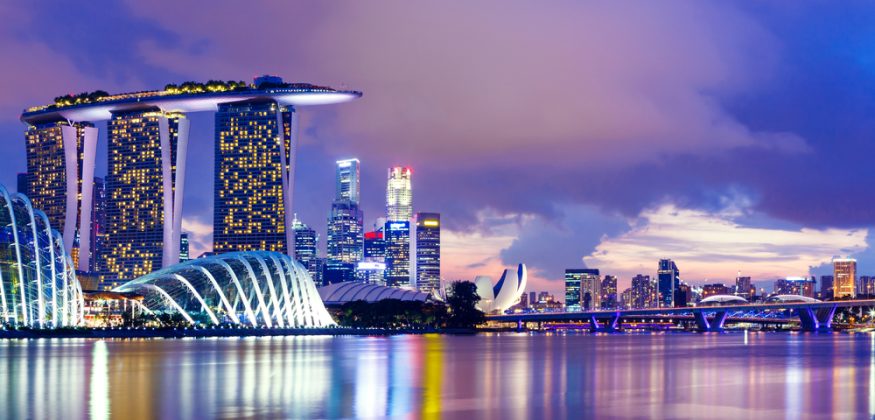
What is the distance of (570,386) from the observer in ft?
177

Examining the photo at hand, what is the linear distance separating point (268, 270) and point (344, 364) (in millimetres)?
94566

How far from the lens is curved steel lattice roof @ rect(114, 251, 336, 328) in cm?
16000

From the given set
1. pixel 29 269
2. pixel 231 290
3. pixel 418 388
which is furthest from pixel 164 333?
pixel 418 388

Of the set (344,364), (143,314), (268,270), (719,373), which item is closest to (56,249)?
(143,314)

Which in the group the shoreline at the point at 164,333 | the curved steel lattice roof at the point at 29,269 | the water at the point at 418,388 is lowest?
the shoreline at the point at 164,333

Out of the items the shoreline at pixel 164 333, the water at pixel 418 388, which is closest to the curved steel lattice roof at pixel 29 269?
the shoreline at pixel 164 333

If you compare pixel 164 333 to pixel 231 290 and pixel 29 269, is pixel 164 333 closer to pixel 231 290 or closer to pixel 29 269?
pixel 231 290

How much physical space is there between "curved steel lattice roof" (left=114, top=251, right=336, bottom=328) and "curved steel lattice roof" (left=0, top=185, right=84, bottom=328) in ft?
73.8

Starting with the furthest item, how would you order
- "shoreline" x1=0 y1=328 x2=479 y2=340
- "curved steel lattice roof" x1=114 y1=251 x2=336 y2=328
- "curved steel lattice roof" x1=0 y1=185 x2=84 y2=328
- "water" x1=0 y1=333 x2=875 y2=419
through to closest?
"curved steel lattice roof" x1=114 y1=251 x2=336 y2=328 < "curved steel lattice roof" x1=0 y1=185 x2=84 y2=328 < "shoreline" x1=0 y1=328 x2=479 y2=340 < "water" x1=0 y1=333 x2=875 y2=419

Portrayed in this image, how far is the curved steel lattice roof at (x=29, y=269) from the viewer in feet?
415

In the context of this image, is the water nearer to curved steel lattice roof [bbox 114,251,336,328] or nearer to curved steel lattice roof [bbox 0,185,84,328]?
curved steel lattice roof [bbox 0,185,84,328]

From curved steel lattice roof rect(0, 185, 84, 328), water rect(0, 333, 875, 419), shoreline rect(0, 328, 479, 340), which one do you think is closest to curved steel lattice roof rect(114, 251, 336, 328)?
shoreline rect(0, 328, 479, 340)

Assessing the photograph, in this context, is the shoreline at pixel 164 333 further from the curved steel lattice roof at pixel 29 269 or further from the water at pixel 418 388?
the water at pixel 418 388

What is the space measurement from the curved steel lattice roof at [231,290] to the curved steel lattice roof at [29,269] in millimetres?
22485
